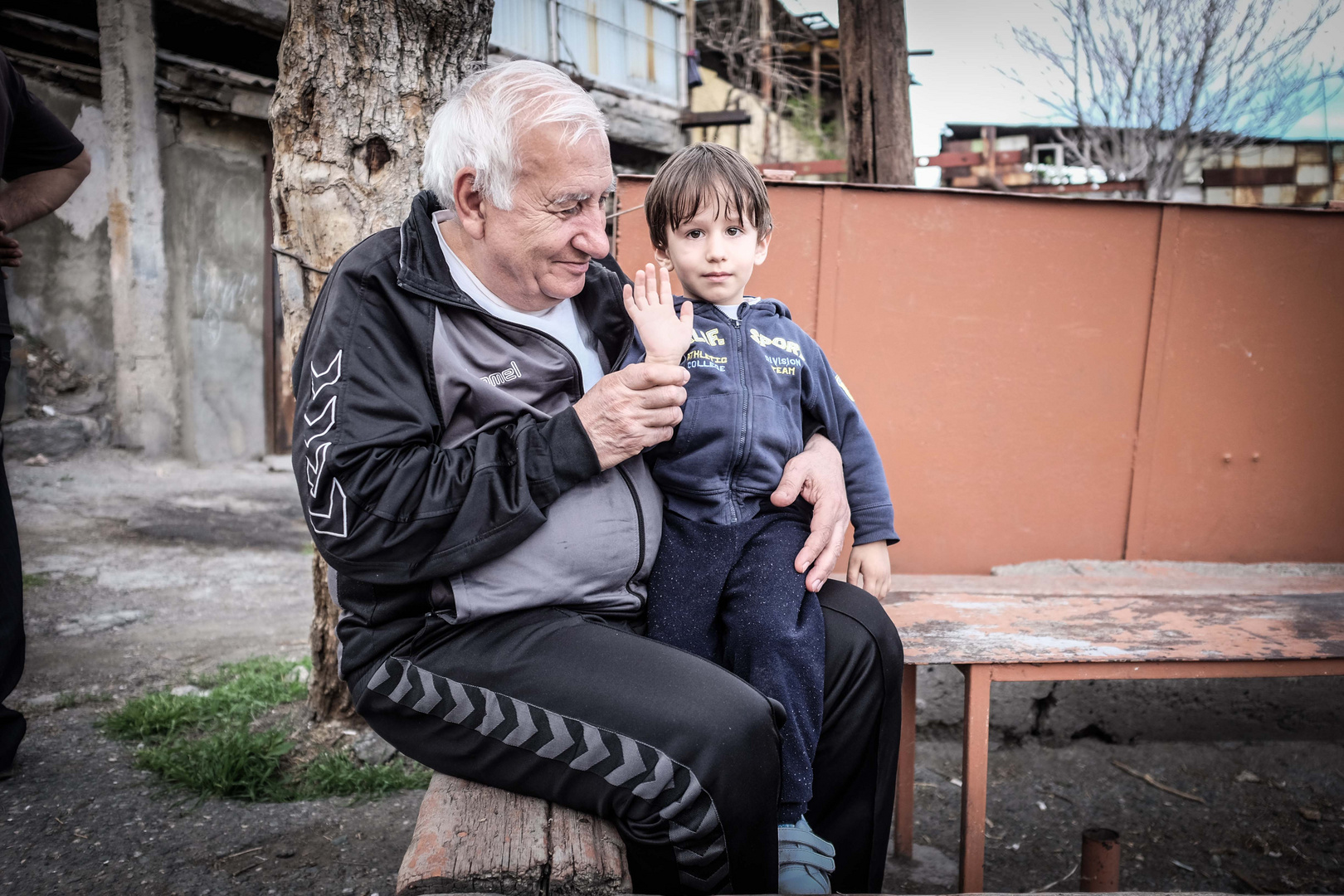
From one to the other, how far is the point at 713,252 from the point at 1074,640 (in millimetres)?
1311

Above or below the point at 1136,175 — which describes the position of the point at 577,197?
below

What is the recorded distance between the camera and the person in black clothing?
7.93ft

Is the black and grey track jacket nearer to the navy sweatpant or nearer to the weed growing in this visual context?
the navy sweatpant

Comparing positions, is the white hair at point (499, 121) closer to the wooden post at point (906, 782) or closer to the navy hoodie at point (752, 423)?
the navy hoodie at point (752, 423)

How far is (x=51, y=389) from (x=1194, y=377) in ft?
26.4

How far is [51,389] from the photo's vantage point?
7.16 meters

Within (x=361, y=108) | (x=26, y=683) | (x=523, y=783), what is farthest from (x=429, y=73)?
(x=26, y=683)

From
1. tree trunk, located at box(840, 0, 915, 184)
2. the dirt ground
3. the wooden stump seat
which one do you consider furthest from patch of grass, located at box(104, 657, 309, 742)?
tree trunk, located at box(840, 0, 915, 184)

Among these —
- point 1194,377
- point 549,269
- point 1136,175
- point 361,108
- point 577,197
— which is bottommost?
point 1194,377

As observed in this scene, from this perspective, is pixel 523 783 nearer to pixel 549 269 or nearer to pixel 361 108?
pixel 549 269

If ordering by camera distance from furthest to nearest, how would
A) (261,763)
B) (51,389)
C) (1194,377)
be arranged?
1. (51,389)
2. (1194,377)
3. (261,763)

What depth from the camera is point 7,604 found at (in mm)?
2426

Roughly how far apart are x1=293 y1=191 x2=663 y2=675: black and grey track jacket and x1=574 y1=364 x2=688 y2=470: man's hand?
0.03m

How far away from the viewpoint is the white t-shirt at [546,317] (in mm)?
1654
